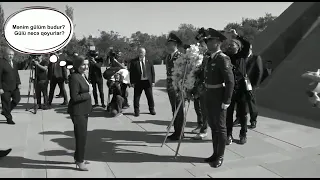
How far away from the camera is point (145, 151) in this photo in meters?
6.17

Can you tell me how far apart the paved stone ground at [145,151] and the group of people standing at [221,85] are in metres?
0.39

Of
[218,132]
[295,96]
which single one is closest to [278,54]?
[295,96]

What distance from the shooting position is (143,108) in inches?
417

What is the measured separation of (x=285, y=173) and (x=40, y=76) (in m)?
8.02

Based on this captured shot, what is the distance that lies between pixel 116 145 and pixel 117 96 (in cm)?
305

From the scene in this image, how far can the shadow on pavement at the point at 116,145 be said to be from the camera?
5715 millimetres

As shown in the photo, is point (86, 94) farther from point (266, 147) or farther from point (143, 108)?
point (143, 108)

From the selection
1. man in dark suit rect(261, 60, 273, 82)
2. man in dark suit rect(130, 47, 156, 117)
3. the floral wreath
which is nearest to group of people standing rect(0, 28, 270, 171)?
man in dark suit rect(130, 47, 156, 117)

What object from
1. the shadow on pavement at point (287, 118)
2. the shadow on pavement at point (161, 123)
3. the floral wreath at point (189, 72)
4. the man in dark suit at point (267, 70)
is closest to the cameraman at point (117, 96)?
the shadow on pavement at point (161, 123)

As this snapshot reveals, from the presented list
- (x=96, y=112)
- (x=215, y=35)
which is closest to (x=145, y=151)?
(x=215, y=35)

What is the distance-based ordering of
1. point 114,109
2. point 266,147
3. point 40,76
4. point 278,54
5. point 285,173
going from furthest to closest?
1. point 278,54
2. point 40,76
3. point 114,109
4. point 266,147
5. point 285,173

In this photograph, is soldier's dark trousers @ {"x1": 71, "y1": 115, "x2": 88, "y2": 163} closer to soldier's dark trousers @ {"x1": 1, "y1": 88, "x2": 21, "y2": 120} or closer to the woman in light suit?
the woman in light suit

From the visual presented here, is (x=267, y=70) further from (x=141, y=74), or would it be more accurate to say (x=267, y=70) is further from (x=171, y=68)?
(x=171, y=68)

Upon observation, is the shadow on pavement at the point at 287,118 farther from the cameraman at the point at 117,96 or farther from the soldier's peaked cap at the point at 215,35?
the soldier's peaked cap at the point at 215,35
